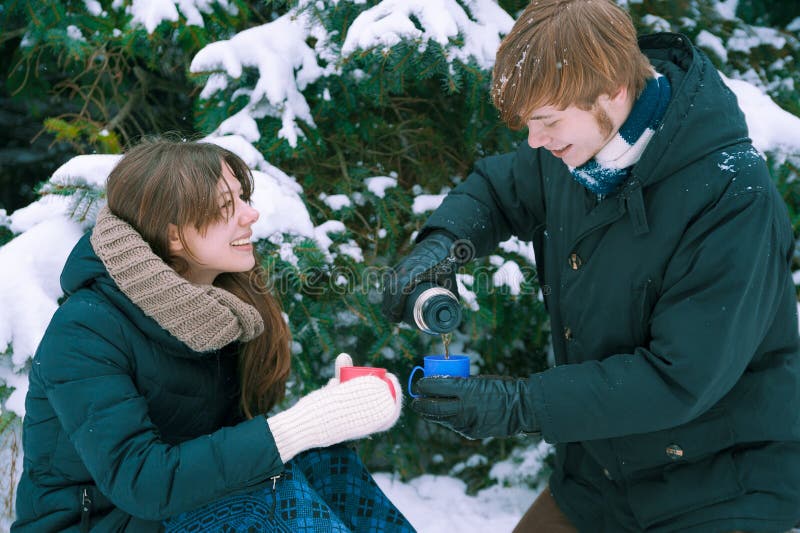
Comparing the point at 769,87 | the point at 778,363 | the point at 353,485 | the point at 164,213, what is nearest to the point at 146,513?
the point at 353,485

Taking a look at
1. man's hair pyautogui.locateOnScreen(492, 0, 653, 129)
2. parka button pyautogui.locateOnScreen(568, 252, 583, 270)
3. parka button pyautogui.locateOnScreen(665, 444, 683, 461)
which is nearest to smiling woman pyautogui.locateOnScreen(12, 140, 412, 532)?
parka button pyautogui.locateOnScreen(568, 252, 583, 270)

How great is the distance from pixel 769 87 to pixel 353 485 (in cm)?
270

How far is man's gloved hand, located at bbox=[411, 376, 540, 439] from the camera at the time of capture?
1729 millimetres

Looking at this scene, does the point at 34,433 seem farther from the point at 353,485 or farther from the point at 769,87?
the point at 769,87

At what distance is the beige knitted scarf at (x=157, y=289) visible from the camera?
70.2 inches

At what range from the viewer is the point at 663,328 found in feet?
5.36

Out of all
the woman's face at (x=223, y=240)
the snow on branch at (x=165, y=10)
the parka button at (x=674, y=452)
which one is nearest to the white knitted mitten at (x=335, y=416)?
the woman's face at (x=223, y=240)

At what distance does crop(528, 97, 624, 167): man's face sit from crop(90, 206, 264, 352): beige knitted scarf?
3.17 feet

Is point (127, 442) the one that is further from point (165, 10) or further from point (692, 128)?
point (165, 10)

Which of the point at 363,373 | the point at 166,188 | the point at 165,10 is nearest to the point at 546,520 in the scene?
the point at 363,373

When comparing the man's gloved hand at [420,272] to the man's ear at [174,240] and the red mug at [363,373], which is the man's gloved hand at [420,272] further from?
the man's ear at [174,240]

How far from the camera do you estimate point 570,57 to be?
160cm

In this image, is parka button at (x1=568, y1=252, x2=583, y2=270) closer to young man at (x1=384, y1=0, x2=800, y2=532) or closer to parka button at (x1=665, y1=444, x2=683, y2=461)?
young man at (x1=384, y1=0, x2=800, y2=532)

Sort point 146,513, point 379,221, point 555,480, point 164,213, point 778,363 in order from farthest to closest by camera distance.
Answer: point 379,221 < point 555,480 < point 164,213 < point 778,363 < point 146,513
